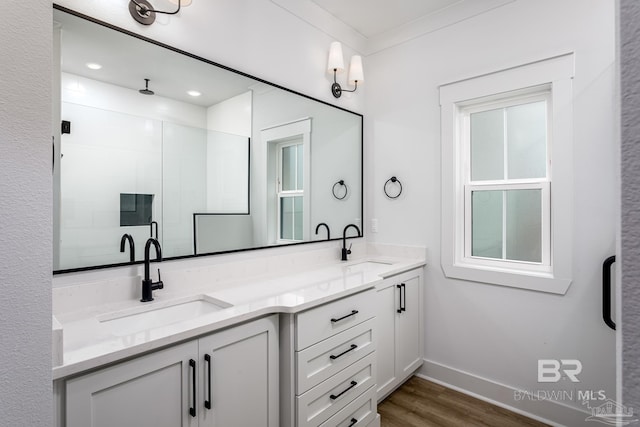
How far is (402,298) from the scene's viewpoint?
7.69 feet

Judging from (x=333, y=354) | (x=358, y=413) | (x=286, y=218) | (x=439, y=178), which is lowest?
(x=358, y=413)

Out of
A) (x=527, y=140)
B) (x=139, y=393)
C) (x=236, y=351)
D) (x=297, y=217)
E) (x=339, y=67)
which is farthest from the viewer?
(x=339, y=67)

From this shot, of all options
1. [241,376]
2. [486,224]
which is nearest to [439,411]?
[486,224]

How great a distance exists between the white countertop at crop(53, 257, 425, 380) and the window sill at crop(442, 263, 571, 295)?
39 cm

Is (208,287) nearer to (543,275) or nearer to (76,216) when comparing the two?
(76,216)

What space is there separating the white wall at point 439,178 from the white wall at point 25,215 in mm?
2395

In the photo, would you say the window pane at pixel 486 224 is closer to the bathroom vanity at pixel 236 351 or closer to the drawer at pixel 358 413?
the bathroom vanity at pixel 236 351

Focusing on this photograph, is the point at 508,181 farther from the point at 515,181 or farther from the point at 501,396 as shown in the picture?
the point at 501,396

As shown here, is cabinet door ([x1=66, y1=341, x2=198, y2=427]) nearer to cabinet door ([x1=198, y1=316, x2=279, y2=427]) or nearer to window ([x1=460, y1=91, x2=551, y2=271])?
cabinet door ([x1=198, y1=316, x2=279, y2=427])

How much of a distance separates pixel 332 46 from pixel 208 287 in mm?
1994

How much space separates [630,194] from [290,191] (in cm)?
208

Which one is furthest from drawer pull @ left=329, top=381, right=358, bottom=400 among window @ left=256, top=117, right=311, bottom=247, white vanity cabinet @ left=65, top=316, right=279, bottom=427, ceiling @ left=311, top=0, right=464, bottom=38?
ceiling @ left=311, top=0, right=464, bottom=38

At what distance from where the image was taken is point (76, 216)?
1.36 m

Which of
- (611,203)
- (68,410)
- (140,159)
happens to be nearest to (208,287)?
(140,159)
